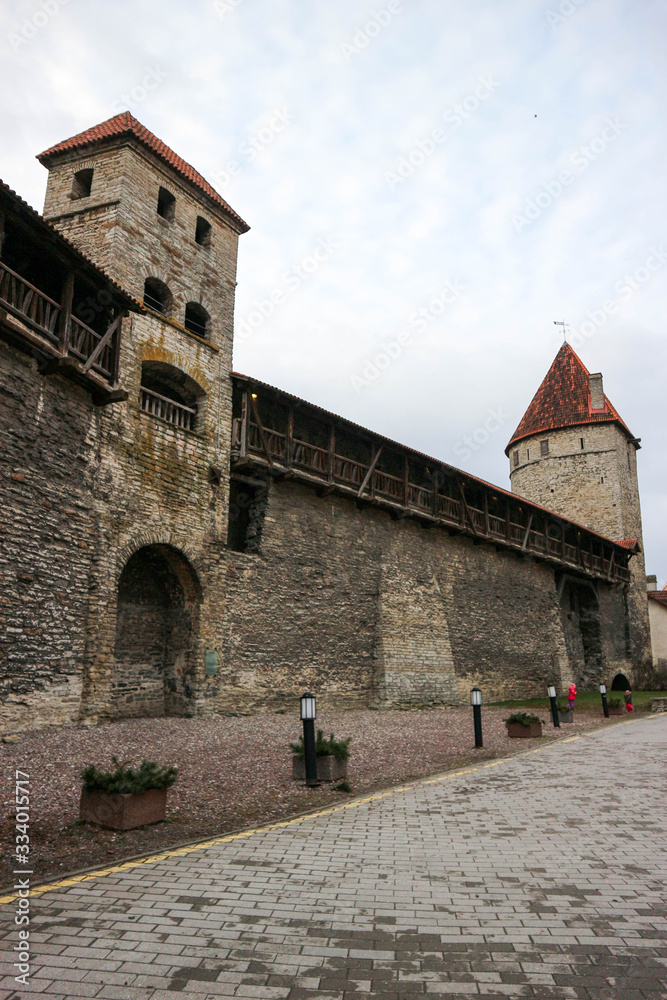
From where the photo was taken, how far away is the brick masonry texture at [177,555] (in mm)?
10766

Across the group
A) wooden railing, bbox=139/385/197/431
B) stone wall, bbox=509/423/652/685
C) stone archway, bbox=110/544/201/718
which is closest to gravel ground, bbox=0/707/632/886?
stone archway, bbox=110/544/201/718

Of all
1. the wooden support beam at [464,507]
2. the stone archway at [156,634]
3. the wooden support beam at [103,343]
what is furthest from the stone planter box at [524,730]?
the wooden support beam at [464,507]

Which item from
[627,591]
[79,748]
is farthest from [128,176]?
[627,591]

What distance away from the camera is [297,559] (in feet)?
55.1

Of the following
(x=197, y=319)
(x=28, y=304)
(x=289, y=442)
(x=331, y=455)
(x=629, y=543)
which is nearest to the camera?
(x=28, y=304)

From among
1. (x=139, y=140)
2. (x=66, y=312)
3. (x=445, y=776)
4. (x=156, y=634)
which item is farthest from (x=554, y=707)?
(x=139, y=140)

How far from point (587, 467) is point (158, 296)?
26545mm

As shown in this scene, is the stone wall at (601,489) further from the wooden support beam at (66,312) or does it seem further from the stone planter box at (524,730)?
the wooden support beam at (66,312)

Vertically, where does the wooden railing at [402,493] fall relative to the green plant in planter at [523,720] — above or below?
above

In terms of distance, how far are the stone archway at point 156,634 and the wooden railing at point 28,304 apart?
15.8 ft

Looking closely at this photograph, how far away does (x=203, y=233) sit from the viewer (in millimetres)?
17859

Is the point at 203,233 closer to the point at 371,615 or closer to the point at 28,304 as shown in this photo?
the point at 28,304

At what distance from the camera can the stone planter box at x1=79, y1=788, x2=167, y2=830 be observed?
5289mm

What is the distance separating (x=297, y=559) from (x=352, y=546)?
7.66ft
